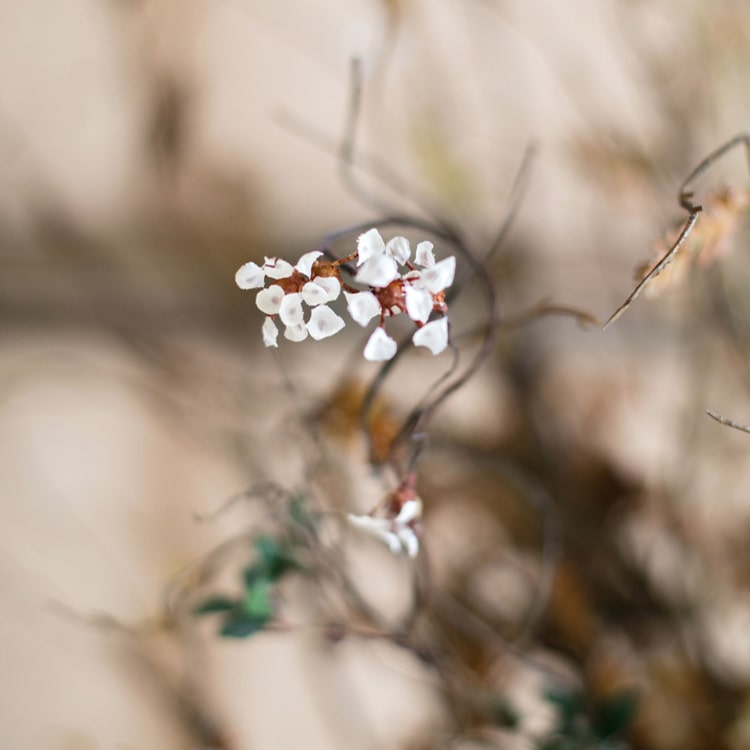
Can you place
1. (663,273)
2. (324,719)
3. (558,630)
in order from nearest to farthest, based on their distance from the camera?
(663,273) → (558,630) → (324,719)

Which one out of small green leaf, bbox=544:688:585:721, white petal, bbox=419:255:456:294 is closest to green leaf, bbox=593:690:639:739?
small green leaf, bbox=544:688:585:721

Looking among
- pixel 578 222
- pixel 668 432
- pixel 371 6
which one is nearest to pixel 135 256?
pixel 371 6

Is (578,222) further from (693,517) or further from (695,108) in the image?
(693,517)

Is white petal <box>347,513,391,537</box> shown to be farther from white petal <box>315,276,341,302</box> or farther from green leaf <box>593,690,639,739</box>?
green leaf <box>593,690,639,739</box>

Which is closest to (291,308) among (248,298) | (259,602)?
(259,602)

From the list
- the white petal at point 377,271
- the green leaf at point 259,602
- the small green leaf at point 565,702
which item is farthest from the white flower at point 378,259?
the small green leaf at point 565,702

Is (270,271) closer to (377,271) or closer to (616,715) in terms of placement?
(377,271)

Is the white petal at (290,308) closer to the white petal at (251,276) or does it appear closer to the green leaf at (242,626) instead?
the white petal at (251,276)
